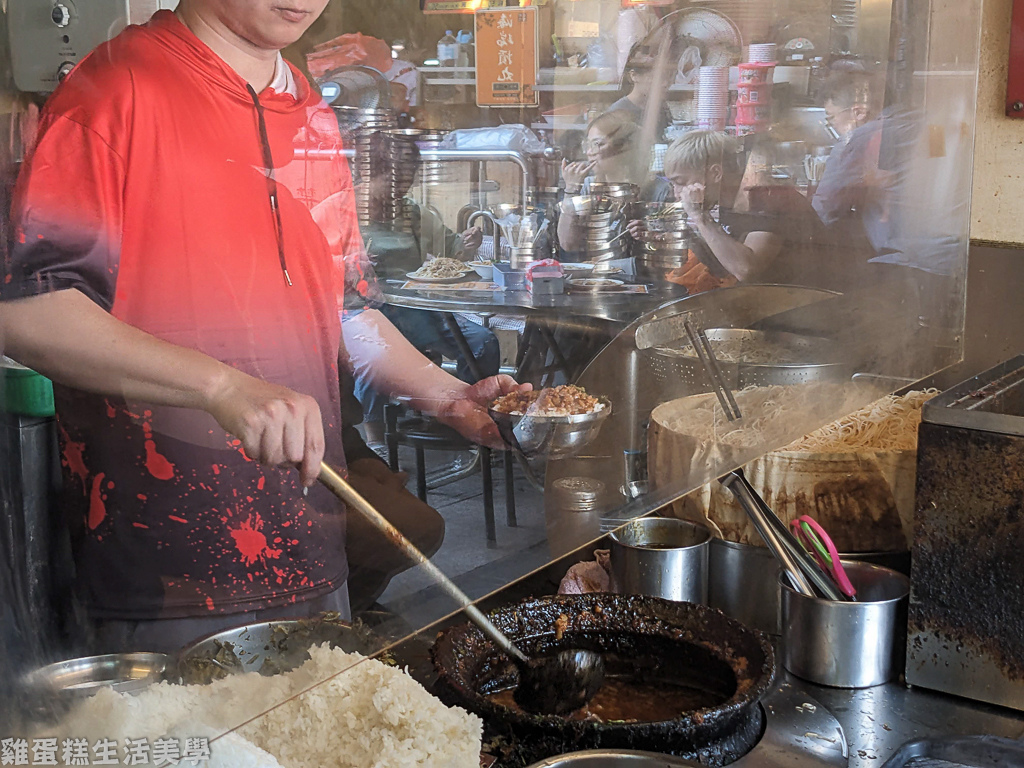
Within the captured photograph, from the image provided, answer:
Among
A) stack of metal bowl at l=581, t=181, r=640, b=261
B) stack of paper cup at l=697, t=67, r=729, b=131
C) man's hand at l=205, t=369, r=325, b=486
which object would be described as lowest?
man's hand at l=205, t=369, r=325, b=486

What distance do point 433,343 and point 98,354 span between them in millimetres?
309

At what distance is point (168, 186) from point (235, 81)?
3.8 inches

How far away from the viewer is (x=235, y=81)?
0.71 meters

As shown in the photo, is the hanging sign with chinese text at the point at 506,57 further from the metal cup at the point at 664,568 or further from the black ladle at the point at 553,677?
the metal cup at the point at 664,568

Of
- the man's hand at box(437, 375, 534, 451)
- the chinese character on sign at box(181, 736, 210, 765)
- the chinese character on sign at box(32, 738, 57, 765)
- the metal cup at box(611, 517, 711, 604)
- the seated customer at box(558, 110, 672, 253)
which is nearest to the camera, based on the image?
the chinese character on sign at box(32, 738, 57, 765)

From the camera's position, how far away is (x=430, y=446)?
90 centimetres

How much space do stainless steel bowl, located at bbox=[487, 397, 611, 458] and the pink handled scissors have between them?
1.93 feet

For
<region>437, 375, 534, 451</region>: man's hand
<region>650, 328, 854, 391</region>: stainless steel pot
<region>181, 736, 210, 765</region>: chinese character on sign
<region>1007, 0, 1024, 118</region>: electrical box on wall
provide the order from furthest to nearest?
<region>1007, 0, 1024, 118</region>: electrical box on wall, <region>650, 328, 854, 391</region>: stainless steel pot, <region>437, 375, 534, 451</region>: man's hand, <region>181, 736, 210, 765</region>: chinese character on sign

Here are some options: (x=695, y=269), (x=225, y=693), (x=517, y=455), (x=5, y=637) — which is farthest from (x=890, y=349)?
(x=5, y=637)

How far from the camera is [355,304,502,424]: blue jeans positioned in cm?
83

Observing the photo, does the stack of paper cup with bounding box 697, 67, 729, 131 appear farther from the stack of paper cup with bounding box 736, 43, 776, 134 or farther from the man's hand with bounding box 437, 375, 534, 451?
the man's hand with bounding box 437, 375, 534, 451

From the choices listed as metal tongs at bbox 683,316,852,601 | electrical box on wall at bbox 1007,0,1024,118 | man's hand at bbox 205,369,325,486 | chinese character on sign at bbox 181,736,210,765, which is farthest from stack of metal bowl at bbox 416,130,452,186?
electrical box on wall at bbox 1007,0,1024,118

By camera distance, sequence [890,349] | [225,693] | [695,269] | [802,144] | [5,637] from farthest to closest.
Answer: [890,349], [802,144], [695,269], [225,693], [5,637]

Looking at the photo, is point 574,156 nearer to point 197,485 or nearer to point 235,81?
point 235,81
